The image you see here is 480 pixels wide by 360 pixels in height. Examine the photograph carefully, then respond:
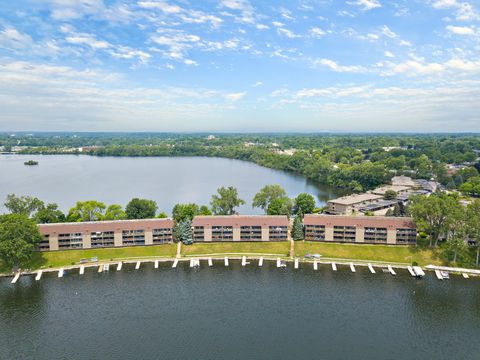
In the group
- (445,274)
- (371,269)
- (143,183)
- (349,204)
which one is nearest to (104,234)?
(371,269)

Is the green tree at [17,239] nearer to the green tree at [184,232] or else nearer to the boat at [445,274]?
the green tree at [184,232]

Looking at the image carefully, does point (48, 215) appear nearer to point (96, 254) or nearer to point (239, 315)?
point (96, 254)

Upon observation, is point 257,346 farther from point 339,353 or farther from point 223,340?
point 339,353

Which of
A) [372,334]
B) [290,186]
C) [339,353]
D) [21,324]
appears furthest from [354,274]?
[290,186]

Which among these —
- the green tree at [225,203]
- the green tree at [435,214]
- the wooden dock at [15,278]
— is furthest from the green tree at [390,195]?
the wooden dock at [15,278]

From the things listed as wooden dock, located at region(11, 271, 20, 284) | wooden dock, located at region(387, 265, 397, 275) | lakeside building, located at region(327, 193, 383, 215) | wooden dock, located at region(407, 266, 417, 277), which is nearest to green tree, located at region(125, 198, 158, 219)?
wooden dock, located at region(11, 271, 20, 284)
